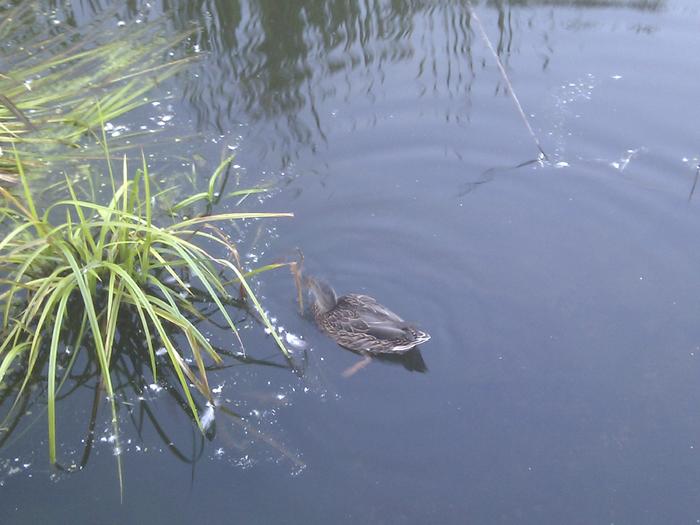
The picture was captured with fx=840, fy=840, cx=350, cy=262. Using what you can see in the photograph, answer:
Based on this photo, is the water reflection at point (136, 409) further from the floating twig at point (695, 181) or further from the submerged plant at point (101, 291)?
the floating twig at point (695, 181)

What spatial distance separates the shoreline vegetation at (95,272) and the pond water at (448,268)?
0.63ft

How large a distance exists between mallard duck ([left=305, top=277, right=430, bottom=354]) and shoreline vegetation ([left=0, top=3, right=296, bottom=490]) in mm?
252

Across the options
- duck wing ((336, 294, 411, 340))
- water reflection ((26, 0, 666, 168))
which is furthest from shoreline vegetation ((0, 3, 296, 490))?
water reflection ((26, 0, 666, 168))

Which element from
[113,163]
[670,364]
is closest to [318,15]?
[113,163]

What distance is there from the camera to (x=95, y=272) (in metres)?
3.92

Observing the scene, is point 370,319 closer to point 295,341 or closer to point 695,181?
point 295,341

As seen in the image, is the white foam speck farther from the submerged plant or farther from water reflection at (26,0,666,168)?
Result: water reflection at (26,0,666,168)

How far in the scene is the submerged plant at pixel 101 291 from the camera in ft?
12.3

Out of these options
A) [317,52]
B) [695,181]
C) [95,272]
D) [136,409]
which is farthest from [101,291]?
[695,181]

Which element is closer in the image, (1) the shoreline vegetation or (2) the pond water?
(2) the pond water

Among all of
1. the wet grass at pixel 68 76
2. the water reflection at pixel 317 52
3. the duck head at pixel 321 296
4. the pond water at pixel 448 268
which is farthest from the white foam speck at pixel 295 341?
the wet grass at pixel 68 76

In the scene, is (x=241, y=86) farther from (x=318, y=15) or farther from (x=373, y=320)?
(x=373, y=320)

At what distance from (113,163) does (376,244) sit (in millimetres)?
1770

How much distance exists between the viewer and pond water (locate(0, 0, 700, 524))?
11.5 feet
